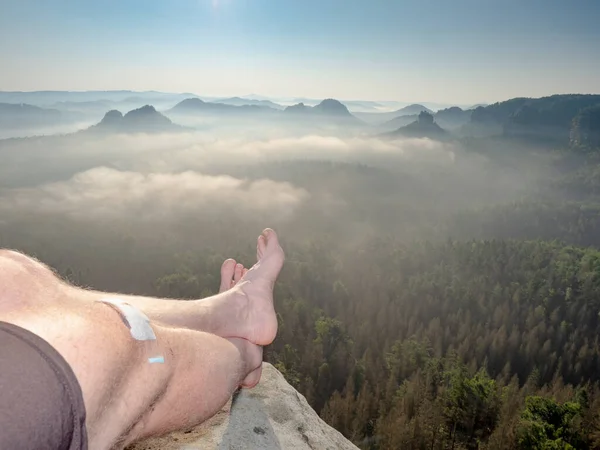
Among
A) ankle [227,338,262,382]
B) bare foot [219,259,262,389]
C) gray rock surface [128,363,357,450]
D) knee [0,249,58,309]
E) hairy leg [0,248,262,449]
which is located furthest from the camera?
bare foot [219,259,262,389]

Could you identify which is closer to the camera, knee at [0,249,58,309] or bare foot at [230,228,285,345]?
knee at [0,249,58,309]

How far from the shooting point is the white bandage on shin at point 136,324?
65.2 inches

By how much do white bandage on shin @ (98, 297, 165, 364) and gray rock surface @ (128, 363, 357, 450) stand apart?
6.36ft

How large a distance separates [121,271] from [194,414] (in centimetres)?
6780

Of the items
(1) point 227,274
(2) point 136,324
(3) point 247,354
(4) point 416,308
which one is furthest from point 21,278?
(4) point 416,308

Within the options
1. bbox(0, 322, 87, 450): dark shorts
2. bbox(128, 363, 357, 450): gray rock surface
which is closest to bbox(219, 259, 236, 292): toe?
bbox(128, 363, 357, 450): gray rock surface

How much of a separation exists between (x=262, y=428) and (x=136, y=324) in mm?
3005

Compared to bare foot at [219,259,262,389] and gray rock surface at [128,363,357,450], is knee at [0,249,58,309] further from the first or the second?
bare foot at [219,259,262,389]

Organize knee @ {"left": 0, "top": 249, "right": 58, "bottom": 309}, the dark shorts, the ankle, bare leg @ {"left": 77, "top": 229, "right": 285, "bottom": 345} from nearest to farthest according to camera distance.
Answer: the dark shorts < knee @ {"left": 0, "top": 249, "right": 58, "bottom": 309} < bare leg @ {"left": 77, "top": 229, "right": 285, "bottom": 345} < the ankle

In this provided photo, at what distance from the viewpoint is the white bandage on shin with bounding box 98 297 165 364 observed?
1656 mm

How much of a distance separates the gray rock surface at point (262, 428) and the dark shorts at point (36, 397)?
234 cm

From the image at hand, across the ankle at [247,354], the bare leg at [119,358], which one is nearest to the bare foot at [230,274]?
the ankle at [247,354]

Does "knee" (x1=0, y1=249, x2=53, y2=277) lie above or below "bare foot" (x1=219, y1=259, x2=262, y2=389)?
above

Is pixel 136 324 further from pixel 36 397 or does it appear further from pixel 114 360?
pixel 36 397
